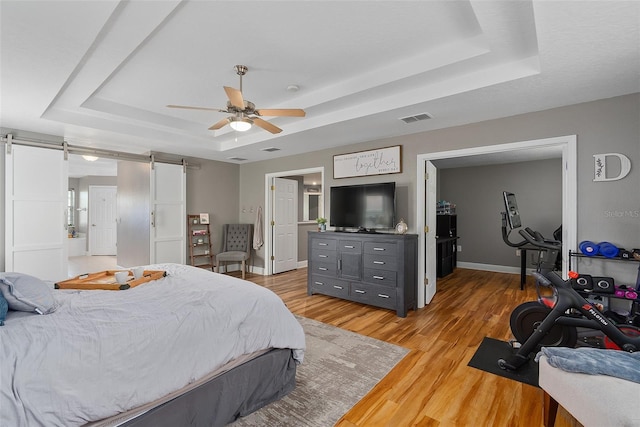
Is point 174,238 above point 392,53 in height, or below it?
below

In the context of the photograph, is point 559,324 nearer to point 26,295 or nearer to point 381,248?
point 381,248

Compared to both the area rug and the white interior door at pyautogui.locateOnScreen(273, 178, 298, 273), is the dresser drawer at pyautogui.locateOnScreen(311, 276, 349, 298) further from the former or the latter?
the white interior door at pyautogui.locateOnScreen(273, 178, 298, 273)

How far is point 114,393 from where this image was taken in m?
1.33

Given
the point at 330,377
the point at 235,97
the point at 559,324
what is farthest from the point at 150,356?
the point at 559,324

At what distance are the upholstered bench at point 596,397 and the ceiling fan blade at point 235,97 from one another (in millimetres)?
2829

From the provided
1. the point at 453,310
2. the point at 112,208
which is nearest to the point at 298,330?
the point at 453,310

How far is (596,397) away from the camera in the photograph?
1.41m

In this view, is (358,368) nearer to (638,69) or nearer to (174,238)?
(638,69)

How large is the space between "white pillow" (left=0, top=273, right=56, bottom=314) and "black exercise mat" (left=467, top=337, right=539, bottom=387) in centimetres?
310

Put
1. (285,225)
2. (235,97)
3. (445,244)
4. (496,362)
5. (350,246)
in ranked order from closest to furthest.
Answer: (235,97) → (496,362) → (350,246) → (445,244) → (285,225)

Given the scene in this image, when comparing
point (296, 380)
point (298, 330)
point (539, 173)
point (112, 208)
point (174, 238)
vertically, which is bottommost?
point (296, 380)

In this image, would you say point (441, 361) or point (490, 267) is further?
point (490, 267)

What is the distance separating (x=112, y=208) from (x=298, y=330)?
28.9 feet

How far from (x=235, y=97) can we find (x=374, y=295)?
2927mm
